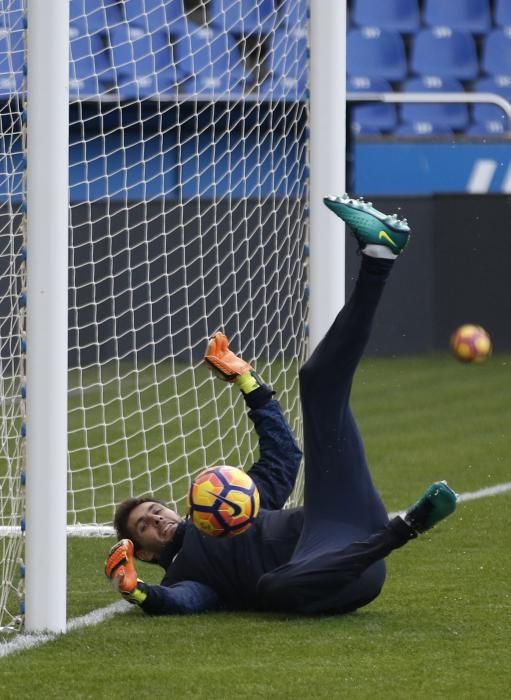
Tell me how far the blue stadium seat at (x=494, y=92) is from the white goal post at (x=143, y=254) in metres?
4.22

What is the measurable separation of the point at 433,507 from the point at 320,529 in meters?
0.50

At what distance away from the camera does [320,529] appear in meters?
4.98

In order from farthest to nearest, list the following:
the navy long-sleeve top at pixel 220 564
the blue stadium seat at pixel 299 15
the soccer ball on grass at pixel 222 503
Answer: the blue stadium seat at pixel 299 15
the navy long-sleeve top at pixel 220 564
the soccer ball on grass at pixel 222 503

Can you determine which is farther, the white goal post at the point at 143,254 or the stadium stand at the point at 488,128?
the stadium stand at the point at 488,128

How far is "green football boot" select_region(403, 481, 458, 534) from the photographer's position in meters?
4.61

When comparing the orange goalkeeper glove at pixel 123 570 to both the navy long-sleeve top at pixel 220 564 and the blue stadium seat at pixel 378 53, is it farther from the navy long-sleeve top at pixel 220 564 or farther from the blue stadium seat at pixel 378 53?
the blue stadium seat at pixel 378 53

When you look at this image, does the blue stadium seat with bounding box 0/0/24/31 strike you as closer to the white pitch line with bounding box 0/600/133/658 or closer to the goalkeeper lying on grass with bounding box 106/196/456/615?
the goalkeeper lying on grass with bounding box 106/196/456/615

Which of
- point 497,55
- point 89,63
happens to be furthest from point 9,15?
point 497,55

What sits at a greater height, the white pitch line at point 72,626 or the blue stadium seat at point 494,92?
the blue stadium seat at point 494,92

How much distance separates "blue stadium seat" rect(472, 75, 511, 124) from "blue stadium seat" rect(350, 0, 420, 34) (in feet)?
3.25

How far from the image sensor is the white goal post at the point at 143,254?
4684mm

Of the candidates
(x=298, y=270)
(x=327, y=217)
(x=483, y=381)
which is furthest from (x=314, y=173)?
(x=483, y=381)

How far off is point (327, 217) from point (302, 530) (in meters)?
1.62

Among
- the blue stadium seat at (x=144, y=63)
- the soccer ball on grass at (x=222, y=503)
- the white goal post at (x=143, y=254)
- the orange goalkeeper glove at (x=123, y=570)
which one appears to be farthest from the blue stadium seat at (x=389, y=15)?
the orange goalkeeper glove at (x=123, y=570)
